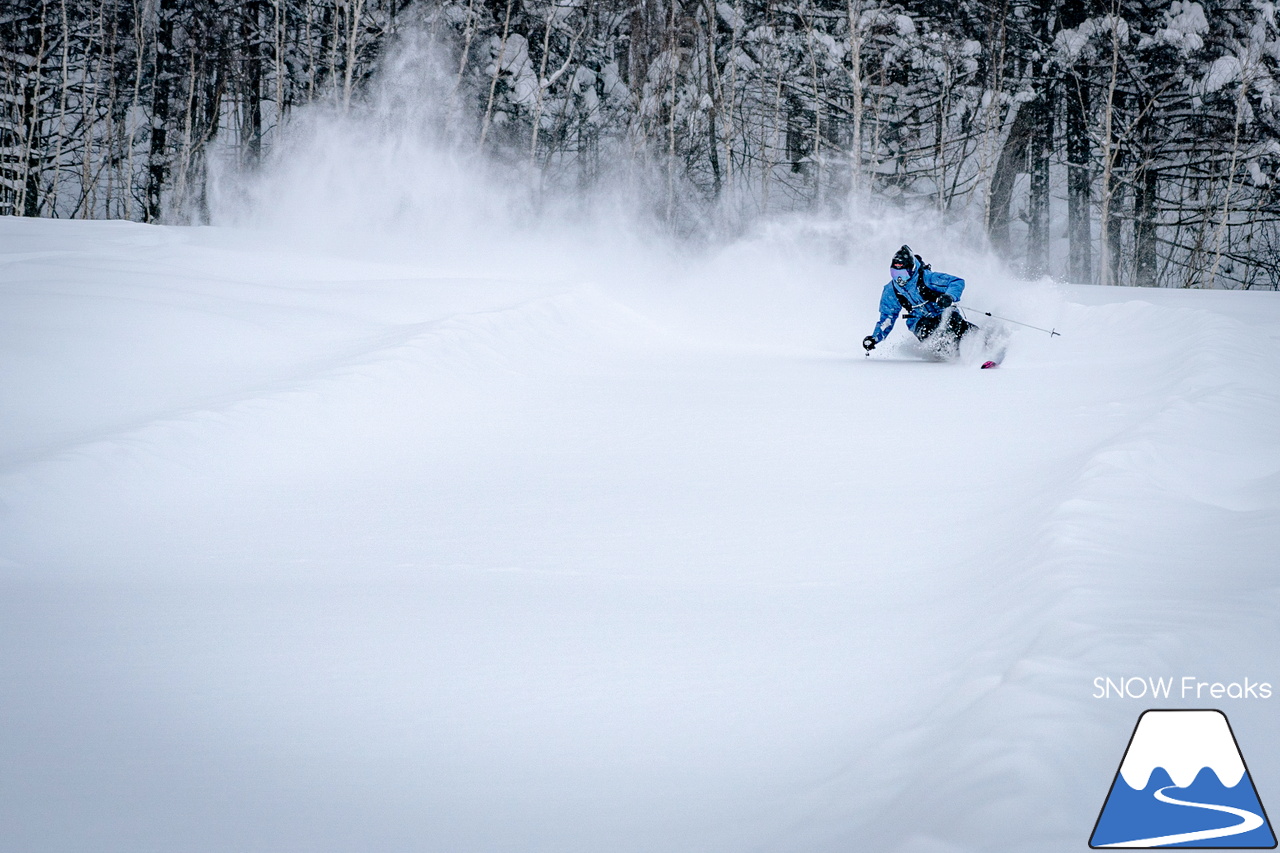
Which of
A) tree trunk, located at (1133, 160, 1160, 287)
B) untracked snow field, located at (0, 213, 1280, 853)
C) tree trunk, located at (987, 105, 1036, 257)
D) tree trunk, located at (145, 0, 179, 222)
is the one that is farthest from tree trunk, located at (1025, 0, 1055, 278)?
tree trunk, located at (145, 0, 179, 222)

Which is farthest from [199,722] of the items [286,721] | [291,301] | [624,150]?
[624,150]

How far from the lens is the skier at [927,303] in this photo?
30.3 feet

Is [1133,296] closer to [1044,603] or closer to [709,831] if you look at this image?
[1044,603]

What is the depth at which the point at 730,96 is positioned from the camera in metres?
23.4

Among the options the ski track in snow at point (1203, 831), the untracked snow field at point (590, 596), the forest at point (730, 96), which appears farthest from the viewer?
the forest at point (730, 96)

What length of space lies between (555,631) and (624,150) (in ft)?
74.8

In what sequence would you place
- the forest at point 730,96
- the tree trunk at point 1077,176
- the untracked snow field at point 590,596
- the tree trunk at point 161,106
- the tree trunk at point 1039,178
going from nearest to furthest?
1. the untracked snow field at point 590,596
2. the forest at point 730,96
3. the tree trunk at point 1077,176
4. the tree trunk at point 1039,178
5. the tree trunk at point 161,106

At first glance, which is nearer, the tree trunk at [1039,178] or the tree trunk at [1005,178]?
the tree trunk at [1005,178]

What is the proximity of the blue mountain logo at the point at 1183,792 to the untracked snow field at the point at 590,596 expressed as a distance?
5 cm

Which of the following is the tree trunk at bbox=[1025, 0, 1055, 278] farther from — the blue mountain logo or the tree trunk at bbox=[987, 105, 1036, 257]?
the blue mountain logo

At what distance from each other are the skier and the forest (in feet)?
42.1

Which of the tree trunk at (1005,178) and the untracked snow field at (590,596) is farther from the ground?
the tree trunk at (1005,178)

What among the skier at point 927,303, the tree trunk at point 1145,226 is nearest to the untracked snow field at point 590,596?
the skier at point 927,303

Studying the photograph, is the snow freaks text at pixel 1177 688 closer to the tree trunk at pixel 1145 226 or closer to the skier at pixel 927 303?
the skier at pixel 927 303
